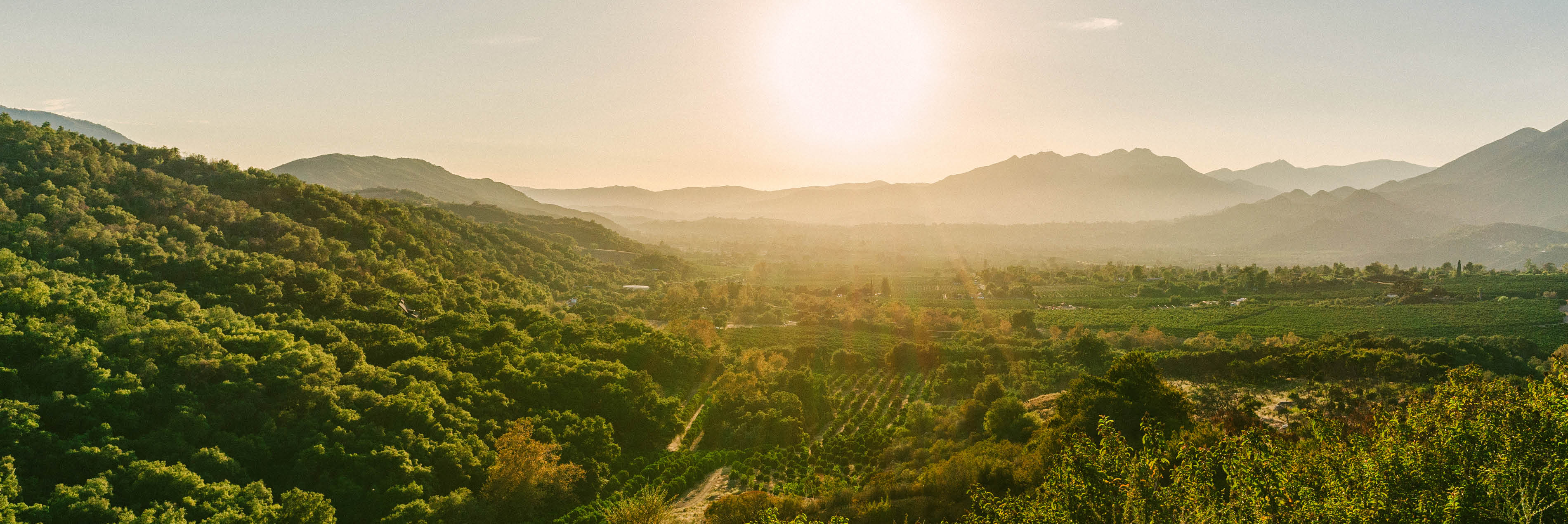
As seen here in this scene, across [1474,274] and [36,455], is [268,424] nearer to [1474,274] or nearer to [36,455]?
[36,455]

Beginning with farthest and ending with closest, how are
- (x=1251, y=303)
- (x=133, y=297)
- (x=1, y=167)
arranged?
(x=1251, y=303)
(x=1, y=167)
(x=133, y=297)

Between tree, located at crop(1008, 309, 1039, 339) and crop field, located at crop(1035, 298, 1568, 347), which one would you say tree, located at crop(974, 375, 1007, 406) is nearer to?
tree, located at crop(1008, 309, 1039, 339)

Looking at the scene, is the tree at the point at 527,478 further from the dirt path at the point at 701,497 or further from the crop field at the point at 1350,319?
the crop field at the point at 1350,319

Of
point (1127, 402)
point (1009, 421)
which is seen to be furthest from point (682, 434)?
point (1127, 402)

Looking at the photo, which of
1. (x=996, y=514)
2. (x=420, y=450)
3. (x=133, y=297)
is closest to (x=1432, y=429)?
(x=996, y=514)

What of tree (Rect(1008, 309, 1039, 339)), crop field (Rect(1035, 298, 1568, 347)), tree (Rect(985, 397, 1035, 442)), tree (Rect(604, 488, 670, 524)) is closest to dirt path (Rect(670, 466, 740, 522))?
tree (Rect(604, 488, 670, 524))

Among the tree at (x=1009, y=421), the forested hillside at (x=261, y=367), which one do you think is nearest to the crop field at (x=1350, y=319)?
the tree at (x=1009, y=421)
